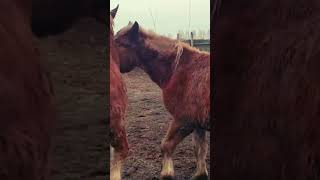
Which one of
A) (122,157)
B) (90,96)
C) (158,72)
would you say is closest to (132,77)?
(158,72)

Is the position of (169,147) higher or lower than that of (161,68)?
lower

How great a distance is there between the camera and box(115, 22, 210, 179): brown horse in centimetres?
170

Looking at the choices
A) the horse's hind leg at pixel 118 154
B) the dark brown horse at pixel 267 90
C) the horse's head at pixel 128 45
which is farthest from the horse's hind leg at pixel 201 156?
the dark brown horse at pixel 267 90

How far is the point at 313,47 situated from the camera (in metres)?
1.01

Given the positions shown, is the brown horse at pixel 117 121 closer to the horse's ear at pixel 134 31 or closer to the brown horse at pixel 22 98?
the horse's ear at pixel 134 31

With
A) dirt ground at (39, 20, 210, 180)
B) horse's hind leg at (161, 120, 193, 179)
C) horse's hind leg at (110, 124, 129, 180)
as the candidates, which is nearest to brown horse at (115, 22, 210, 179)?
horse's hind leg at (161, 120, 193, 179)

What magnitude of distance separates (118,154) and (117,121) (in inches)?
4.4

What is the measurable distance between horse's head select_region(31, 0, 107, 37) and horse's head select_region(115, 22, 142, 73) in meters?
0.47

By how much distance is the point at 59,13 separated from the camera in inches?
46.0

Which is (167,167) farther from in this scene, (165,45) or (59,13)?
(59,13)

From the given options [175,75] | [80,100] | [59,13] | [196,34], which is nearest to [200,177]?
[175,75]

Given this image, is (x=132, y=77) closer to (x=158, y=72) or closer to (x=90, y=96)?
(x=158, y=72)

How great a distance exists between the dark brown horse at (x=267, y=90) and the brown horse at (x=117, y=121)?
53cm

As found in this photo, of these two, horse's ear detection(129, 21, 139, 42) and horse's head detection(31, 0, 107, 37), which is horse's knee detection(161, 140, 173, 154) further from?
horse's head detection(31, 0, 107, 37)
